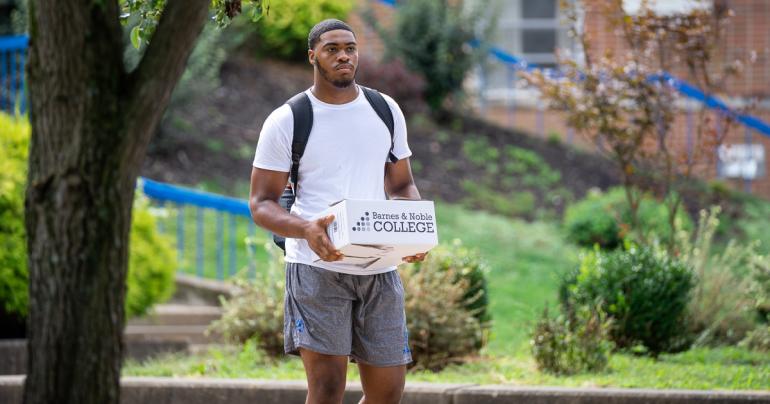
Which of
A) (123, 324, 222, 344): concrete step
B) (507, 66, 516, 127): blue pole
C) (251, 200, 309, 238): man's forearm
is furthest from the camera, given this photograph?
(507, 66, 516, 127): blue pole

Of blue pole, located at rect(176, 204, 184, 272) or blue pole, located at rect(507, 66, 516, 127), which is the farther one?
blue pole, located at rect(507, 66, 516, 127)

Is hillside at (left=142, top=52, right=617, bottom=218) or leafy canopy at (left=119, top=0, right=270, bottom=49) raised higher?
leafy canopy at (left=119, top=0, right=270, bottom=49)

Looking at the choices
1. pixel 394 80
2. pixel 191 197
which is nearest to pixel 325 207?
pixel 191 197

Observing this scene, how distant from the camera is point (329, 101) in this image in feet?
15.9

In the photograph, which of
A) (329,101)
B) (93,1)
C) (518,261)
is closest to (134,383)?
(329,101)

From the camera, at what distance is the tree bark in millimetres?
4156

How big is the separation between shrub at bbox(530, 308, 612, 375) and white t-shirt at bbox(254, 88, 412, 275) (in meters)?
2.28

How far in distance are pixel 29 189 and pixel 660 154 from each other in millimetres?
5635

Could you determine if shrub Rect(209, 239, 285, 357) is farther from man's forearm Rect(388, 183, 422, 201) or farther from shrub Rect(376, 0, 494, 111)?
shrub Rect(376, 0, 494, 111)

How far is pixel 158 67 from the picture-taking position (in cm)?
423

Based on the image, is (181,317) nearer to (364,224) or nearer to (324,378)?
(324,378)

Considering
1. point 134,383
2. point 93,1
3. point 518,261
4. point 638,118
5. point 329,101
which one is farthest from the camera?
point 518,261

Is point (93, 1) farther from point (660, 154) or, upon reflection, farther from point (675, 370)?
point (660, 154)

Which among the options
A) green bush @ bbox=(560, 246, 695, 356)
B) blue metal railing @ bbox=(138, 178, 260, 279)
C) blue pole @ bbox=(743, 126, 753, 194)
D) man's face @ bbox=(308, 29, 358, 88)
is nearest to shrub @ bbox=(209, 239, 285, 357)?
blue metal railing @ bbox=(138, 178, 260, 279)
